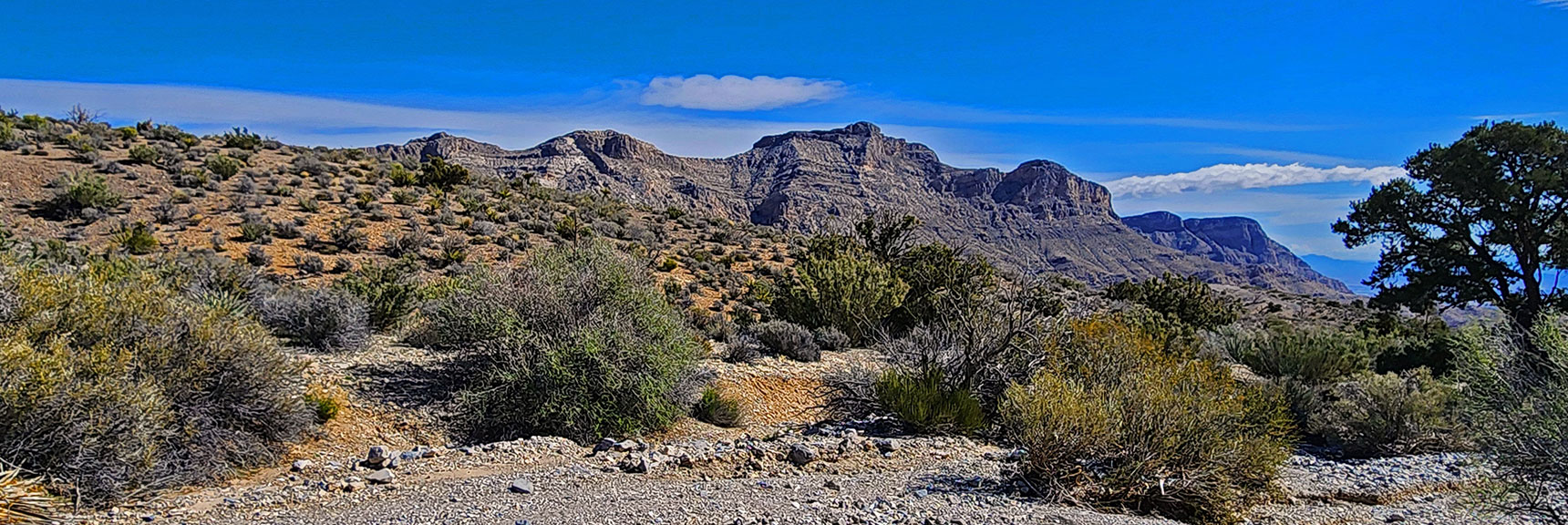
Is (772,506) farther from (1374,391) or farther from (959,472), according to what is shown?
(1374,391)

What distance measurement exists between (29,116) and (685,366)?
3414cm

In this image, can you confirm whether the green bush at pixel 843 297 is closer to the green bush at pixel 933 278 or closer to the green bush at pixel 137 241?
the green bush at pixel 933 278

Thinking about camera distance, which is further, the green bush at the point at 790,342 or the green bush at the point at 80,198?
the green bush at the point at 80,198

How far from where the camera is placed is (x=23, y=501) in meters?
5.29

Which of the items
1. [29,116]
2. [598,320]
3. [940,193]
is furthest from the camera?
[940,193]

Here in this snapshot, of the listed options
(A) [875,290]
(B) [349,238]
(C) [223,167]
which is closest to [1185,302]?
(A) [875,290]

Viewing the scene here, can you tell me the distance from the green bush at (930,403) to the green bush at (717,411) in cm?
176

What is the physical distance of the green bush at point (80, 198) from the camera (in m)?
22.4

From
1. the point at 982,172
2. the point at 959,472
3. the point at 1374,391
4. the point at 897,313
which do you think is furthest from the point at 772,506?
the point at 982,172

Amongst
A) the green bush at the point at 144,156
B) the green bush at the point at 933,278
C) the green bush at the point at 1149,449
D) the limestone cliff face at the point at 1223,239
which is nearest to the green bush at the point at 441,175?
the green bush at the point at 144,156

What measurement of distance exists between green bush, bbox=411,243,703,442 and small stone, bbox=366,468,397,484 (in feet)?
5.90

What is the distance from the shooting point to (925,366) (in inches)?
409

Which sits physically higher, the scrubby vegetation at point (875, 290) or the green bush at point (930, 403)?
the scrubby vegetation at point (875, 290)

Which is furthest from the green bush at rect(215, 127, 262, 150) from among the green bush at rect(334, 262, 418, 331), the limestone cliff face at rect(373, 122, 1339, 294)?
the limestone cliff face at rect(373, 122, 1339, 294)
